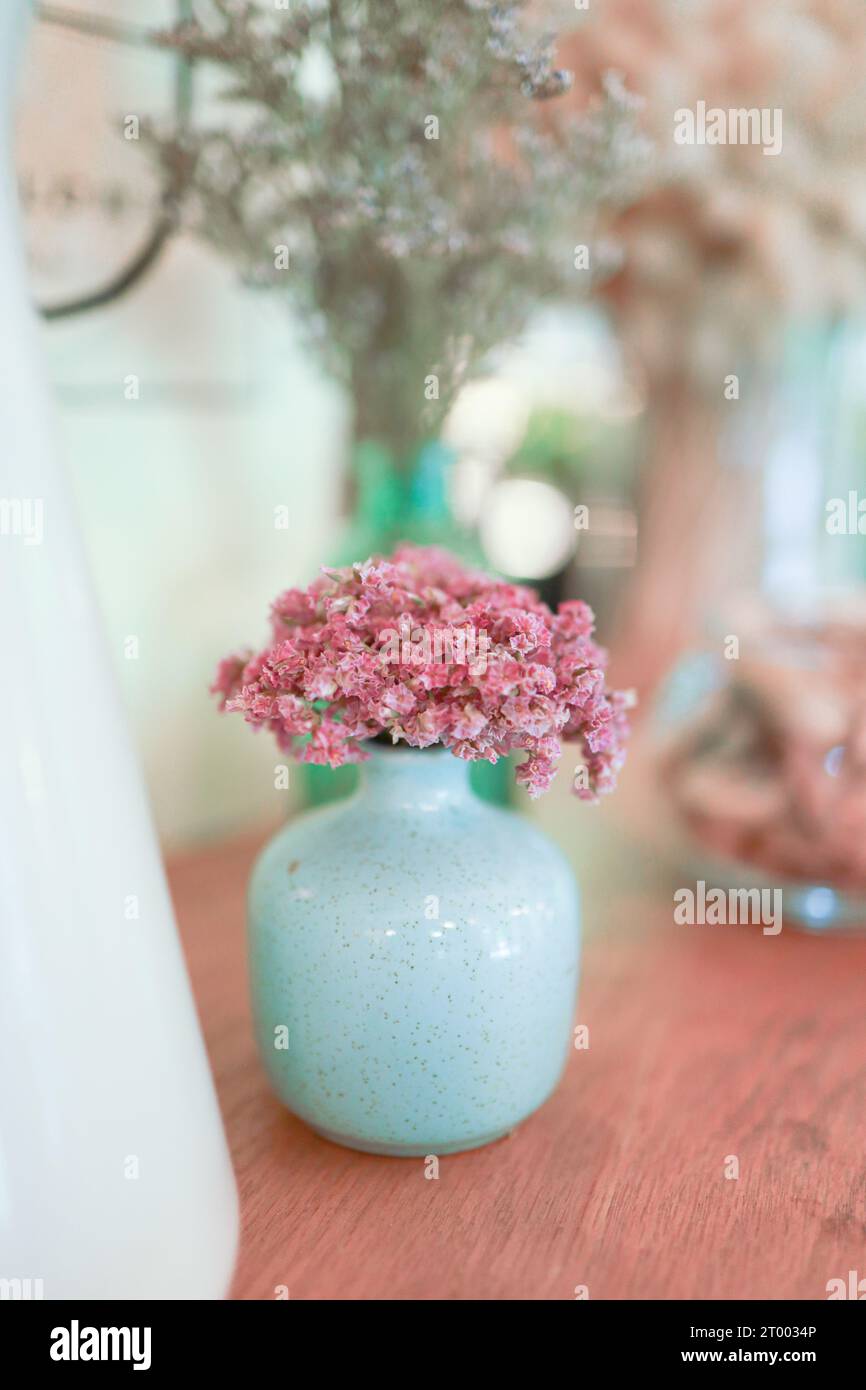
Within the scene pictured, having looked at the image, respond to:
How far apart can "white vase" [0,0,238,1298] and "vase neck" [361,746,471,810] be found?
4.3 inches

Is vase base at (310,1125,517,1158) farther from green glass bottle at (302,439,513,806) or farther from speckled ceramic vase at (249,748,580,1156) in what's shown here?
green glass bottle at (302,439,513,806)

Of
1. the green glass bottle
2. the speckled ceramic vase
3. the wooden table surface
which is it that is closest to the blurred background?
the green glass bottle

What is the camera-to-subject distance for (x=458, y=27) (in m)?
0.51

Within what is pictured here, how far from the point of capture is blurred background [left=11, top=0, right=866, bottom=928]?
634mm

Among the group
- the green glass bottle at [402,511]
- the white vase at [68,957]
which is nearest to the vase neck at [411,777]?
the white vase at [68,957]

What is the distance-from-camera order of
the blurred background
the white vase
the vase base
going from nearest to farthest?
the white vase
the vase base
the blurred background

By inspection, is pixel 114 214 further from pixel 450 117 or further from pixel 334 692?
pixel 334 692

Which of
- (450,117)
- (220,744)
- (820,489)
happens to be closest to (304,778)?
(220,744)

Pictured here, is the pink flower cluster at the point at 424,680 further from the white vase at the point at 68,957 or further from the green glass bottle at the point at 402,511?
the green glass bottle at the point at 402,511

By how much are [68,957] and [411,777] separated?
161 millimetres

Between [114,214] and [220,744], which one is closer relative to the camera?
[114,214]

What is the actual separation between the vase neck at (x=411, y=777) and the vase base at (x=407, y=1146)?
140 millimetres
